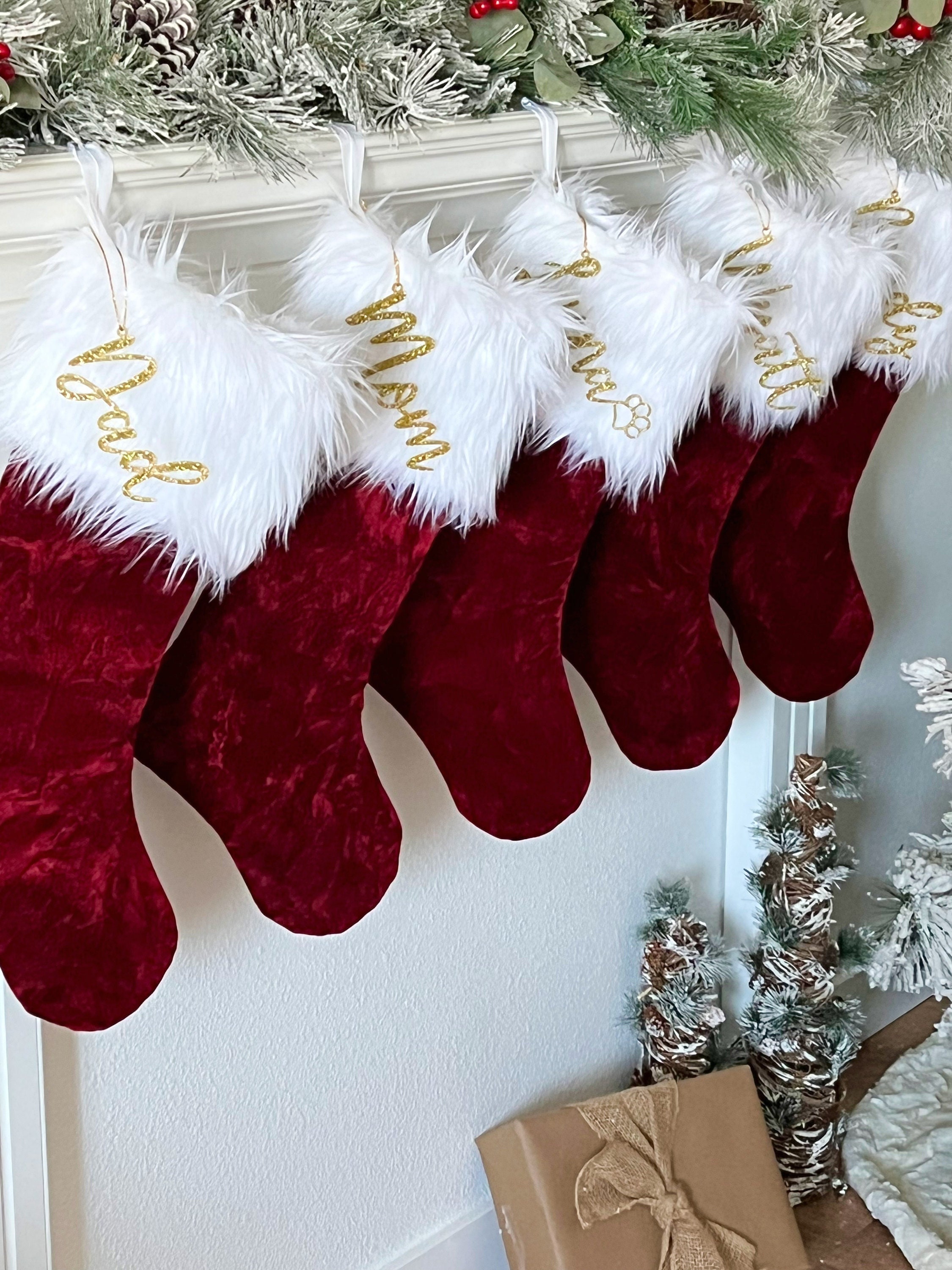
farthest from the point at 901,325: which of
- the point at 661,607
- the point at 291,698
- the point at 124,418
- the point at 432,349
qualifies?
the point at 124,418

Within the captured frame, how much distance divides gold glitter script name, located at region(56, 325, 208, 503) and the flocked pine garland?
121mm

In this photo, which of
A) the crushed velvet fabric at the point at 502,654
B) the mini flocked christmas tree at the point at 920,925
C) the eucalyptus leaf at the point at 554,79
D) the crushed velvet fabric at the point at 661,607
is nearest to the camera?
the eucalyptus leaf at the point at 554,79

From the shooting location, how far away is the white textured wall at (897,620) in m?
1.76

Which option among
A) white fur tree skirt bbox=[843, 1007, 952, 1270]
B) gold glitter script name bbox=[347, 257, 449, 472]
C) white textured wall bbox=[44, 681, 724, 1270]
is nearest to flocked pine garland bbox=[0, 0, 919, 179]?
gold glitter script name bbox=[347, 257, 449, 472]

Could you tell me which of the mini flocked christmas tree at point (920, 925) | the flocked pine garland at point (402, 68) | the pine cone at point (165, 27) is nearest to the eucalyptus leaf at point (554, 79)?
the flocked pine garland at point (402, 68)

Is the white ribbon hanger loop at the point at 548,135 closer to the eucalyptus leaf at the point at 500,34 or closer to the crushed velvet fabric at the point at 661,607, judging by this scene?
the eucalyptus leaf at the point at 500,34

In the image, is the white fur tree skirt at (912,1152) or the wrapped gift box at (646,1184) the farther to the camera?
the white fur tree skirt at (912,1152)

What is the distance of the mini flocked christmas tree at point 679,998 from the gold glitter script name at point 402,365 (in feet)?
2.48

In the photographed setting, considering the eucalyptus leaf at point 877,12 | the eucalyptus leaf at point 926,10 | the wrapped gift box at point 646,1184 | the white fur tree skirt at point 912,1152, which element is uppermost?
the eucalyptus leaf at point 877,12

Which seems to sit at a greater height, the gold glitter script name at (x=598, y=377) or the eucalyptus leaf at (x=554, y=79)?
the eucalyptus leaf at (x=554, y=79)

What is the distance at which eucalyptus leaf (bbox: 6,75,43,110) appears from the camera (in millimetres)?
826

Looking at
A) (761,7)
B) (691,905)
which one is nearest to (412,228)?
(761,7)

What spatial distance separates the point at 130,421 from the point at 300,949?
626 mm

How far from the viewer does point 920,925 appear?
5.17 feet
